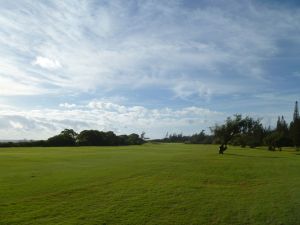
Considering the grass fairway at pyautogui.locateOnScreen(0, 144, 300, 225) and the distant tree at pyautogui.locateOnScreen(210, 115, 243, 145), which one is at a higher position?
the distant tree at pyautogui.locateOnScreen(210, 115, 243, 145)

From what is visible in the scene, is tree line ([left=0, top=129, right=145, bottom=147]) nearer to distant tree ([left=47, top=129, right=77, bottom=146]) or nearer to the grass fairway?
distant tree ([left=47, top=129, right=77, bottom=146])

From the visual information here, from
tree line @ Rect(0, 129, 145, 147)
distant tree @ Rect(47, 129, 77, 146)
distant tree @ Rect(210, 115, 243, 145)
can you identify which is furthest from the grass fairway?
distant tree @ Rect(47, 129, 77, 146)

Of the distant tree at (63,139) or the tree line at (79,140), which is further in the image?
the distant tree at (63,139)

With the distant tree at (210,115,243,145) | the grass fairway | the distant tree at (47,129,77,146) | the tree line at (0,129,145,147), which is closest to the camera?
the grass fairway

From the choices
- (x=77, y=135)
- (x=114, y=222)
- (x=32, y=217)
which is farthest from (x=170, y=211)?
(x=77, y=135)

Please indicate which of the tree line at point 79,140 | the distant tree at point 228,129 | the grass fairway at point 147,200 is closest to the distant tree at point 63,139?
the tree line at point 79,140

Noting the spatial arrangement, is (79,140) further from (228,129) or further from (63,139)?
(228,129)

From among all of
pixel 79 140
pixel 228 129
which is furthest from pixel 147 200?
pixel 79 140

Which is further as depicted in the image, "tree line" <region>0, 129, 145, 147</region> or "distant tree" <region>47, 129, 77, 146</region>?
"distant tree" <region>47, 129, 77, 146</region>

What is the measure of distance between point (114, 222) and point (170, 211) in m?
3.18

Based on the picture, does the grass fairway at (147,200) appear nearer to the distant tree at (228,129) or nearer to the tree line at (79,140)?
the distant tree at (228,129)

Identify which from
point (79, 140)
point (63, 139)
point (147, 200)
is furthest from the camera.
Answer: point (79, 140)

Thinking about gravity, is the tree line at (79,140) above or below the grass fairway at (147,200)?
above

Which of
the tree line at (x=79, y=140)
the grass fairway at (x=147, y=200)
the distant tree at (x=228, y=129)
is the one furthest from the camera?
the tree line at (x=79, y=140)
